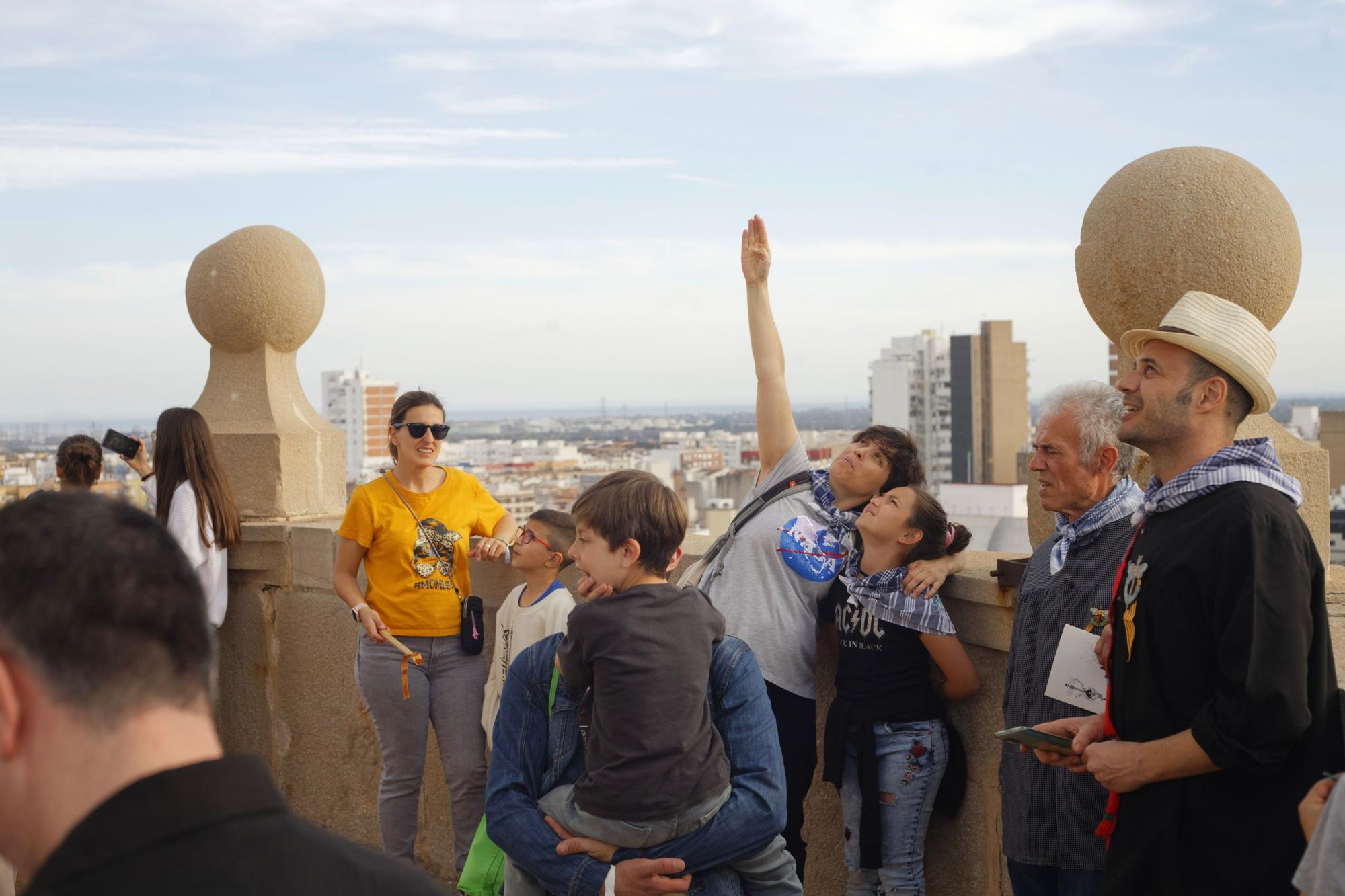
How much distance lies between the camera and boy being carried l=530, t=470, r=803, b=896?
7.51ft

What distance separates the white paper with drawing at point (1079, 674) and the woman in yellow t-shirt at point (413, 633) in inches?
79.1

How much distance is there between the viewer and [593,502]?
245 centimetres

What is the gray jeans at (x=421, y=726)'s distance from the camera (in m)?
3.93

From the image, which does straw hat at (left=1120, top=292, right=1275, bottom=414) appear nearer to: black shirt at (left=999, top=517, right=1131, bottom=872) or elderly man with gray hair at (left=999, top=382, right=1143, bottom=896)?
elderly man with gray hair at (left=999, top=382, right=1143, bottom=896)

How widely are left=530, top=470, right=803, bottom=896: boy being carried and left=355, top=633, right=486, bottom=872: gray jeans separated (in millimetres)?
1596

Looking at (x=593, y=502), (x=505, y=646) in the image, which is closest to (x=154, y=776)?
(x=593, y=502)

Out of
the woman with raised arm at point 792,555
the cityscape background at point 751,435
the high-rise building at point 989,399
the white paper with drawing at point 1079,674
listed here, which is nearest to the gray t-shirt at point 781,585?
the woman with raised arm at point 792,555

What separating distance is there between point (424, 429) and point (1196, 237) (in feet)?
7.84

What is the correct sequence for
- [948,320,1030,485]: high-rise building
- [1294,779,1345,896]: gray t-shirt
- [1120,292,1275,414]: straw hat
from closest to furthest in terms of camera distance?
1. [1294,779,1345,896]: gray t-shirt
2. [1120,292,1275,414]: straw hat
3. [948,320,1030,485]: high-rise building

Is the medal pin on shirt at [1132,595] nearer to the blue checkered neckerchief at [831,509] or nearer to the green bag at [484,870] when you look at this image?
the blue checkered neckerchief at [831,509]

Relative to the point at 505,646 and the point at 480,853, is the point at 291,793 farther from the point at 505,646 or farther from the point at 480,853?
the point at 480,853

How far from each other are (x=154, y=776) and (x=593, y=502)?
152 cm

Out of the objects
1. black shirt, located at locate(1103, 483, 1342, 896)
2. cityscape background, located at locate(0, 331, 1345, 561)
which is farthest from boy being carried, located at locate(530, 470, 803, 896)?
cityscape background, located at locate(0, 331, 1345, 561)

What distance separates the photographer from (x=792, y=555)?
3.16 metres
